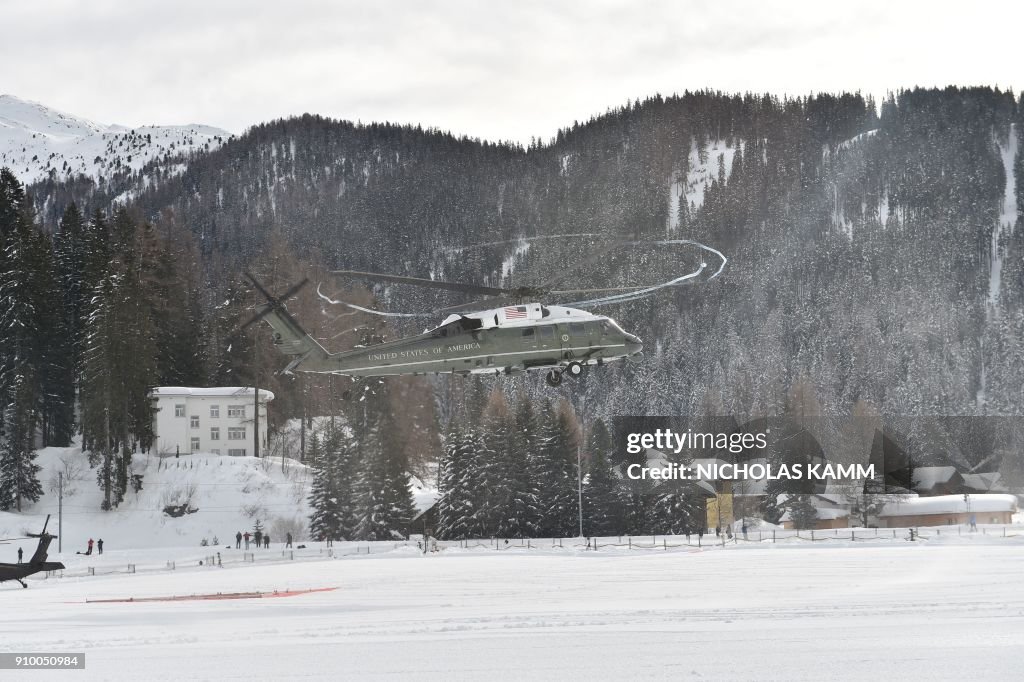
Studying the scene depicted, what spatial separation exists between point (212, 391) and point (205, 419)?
6.71 ft

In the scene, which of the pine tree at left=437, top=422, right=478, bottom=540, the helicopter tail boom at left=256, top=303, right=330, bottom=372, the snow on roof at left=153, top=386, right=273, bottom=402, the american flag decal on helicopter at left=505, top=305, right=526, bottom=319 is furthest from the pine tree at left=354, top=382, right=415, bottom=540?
the american flag decal on helicopter at left=505, top=305, right=526, bottom=319

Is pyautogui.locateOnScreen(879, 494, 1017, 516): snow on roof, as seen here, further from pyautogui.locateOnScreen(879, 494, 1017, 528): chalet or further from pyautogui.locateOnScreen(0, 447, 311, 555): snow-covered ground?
pyautogui.locateOnScreen(0, 447, 311, 555): snow-covered ground

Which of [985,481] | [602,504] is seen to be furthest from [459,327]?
[985,481]

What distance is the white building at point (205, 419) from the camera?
252ft

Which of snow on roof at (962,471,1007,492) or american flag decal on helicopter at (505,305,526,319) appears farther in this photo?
snow on roof at (962,471,1007,492)

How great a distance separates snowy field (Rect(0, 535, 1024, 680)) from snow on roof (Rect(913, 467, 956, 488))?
49.9m

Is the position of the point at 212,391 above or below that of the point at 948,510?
above

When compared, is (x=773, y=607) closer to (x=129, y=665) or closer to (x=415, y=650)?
(x=415, y=650)

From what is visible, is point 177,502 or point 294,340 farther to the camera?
point 177,502

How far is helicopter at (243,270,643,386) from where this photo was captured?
32.2m

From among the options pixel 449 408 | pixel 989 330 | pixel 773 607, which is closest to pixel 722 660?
pixel 773 607

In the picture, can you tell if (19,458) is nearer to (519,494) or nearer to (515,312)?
(519,494)

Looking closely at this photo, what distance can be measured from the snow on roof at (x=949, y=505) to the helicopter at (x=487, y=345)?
171 ft

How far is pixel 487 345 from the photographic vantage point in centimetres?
3266
